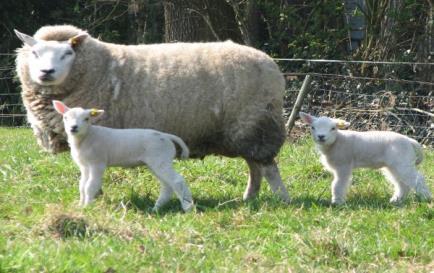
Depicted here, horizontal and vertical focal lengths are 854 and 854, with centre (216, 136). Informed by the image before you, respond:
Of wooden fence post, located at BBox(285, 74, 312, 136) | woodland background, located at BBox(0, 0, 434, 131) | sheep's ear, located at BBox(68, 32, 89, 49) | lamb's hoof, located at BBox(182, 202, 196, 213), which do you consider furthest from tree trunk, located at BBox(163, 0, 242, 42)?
lamb's hoof, located at BBox(182, 202, 196, 213)

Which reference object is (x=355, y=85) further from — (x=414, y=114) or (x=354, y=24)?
(x=354, y=24)

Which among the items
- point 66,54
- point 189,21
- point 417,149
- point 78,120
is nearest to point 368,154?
point 417,149

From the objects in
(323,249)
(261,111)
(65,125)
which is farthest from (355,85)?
(323,249)

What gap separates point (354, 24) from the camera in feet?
52.3

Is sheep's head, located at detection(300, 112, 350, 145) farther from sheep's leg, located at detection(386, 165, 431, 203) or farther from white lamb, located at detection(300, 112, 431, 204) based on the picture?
sheep's leg, located at detection(386, 165, 431, 203)

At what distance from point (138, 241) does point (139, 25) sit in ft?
47.2

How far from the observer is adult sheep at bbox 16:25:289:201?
732cm

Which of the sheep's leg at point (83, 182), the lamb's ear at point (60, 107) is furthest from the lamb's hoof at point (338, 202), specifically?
the lamb's ear at point (60, 107)

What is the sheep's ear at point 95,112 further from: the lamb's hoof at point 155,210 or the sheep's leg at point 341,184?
the sheep's leg at point 341,184

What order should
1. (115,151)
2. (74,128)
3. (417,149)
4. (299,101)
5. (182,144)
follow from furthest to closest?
(299,101)
(417,149)
(182,144)
(115,151)
(74,128)

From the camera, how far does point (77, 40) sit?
748 cm

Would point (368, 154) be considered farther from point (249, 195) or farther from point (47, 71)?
point (47, 71)

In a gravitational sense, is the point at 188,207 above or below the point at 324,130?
below

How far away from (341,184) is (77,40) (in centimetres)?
260
